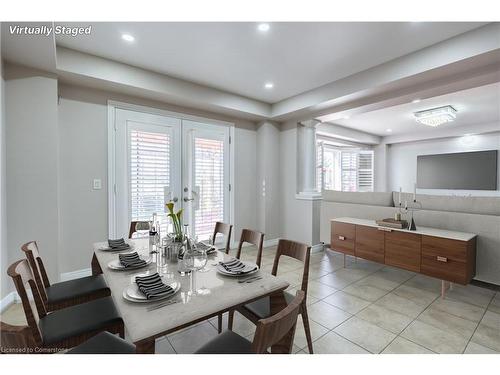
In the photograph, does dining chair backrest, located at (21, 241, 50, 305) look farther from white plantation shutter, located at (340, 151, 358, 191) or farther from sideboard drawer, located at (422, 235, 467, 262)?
white plantation shutter, located at (340, 151, 358, 191)

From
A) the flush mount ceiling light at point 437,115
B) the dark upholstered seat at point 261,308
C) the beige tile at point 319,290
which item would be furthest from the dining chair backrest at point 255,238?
the flush mount ceiling light at point 437,115

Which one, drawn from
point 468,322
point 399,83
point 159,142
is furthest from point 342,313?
point 159,142

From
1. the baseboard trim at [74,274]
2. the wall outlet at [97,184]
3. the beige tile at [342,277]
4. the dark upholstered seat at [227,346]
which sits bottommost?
the beige tile at [342,277]

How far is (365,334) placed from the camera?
195 cm

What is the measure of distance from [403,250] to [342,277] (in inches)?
31.2

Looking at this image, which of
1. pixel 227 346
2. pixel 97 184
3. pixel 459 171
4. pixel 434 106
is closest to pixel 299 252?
pixel 227 346

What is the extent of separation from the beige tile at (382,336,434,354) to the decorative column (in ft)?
8.97

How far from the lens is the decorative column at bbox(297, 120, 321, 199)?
4.44m

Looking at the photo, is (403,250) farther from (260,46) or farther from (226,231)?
(260,46)

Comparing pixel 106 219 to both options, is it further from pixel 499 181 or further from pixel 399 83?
pixel 499 181

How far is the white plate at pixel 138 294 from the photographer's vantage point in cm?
112

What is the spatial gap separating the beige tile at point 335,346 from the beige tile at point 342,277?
1010mm

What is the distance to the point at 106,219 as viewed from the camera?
3162mm

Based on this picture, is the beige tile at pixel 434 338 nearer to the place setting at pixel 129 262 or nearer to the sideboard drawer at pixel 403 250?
the sideboard drawer at pixel 403 250
